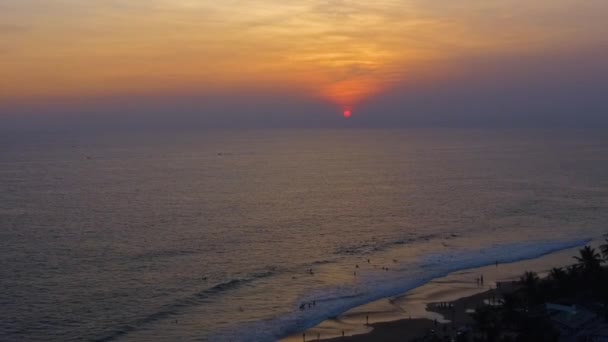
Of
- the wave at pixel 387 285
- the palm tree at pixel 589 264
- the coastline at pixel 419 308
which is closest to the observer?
the palm tree at pixel 589 264

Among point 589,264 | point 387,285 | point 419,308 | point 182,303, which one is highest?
point 589,264

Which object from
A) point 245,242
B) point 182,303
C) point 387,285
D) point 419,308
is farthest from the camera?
point 245,242

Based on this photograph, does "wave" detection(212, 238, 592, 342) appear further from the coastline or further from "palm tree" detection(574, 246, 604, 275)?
"palm tree" detection(574, 246, 604, 275)

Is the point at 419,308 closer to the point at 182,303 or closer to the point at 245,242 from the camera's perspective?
the point at 182,303

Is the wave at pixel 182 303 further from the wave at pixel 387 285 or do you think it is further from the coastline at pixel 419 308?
the coastline at pixel 419 308

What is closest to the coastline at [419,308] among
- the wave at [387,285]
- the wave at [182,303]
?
the wave at [387,285]

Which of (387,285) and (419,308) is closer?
(419,308)

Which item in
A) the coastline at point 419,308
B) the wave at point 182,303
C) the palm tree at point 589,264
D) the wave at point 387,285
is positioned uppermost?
the palm tree at point 589,264

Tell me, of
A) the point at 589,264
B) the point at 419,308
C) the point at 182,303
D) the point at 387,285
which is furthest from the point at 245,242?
the point at 589,264
